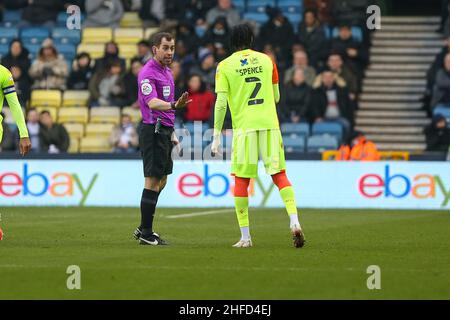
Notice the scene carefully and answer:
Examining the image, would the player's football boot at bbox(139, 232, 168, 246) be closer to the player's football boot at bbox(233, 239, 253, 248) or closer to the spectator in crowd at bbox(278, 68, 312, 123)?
the player's football boot at bbox(233, 239, 253, 248)

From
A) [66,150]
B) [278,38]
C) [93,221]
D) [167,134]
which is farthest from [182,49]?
[167,134]

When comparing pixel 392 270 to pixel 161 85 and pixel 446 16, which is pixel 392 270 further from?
pixel 446 16

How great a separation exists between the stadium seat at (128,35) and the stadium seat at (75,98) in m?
1.93

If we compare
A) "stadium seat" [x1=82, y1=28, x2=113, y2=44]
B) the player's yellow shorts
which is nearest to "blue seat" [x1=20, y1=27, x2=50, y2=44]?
"stadium seat" [x1=82, y1=28, x2=113, y2=44]

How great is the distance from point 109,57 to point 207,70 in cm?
238

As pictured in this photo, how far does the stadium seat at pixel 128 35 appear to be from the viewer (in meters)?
28.7

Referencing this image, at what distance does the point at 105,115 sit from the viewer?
1057 inches

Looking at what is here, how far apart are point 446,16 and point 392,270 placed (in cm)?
1722

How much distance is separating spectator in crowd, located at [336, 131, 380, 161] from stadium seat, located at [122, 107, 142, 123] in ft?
16.4

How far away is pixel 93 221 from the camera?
59.0 ft

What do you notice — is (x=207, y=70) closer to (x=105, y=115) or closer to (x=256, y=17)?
(x=105, y=115)

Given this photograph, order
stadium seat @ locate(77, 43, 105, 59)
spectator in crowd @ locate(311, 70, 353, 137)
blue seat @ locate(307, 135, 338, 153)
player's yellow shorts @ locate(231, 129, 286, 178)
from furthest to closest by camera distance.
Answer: stadium seat @ locate(77, 43, 105, 59) → spectator in crowd @ locate(311, 70, 353, 137) → blue seat @ locate(307, 135, 338, 153) → player's yellow shorts @ locate(231, 129, 286, 178)

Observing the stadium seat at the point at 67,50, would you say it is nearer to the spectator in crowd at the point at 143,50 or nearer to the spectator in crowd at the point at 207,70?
the spectator in crowd at the point at 143,50

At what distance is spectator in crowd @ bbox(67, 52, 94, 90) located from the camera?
2718cm
